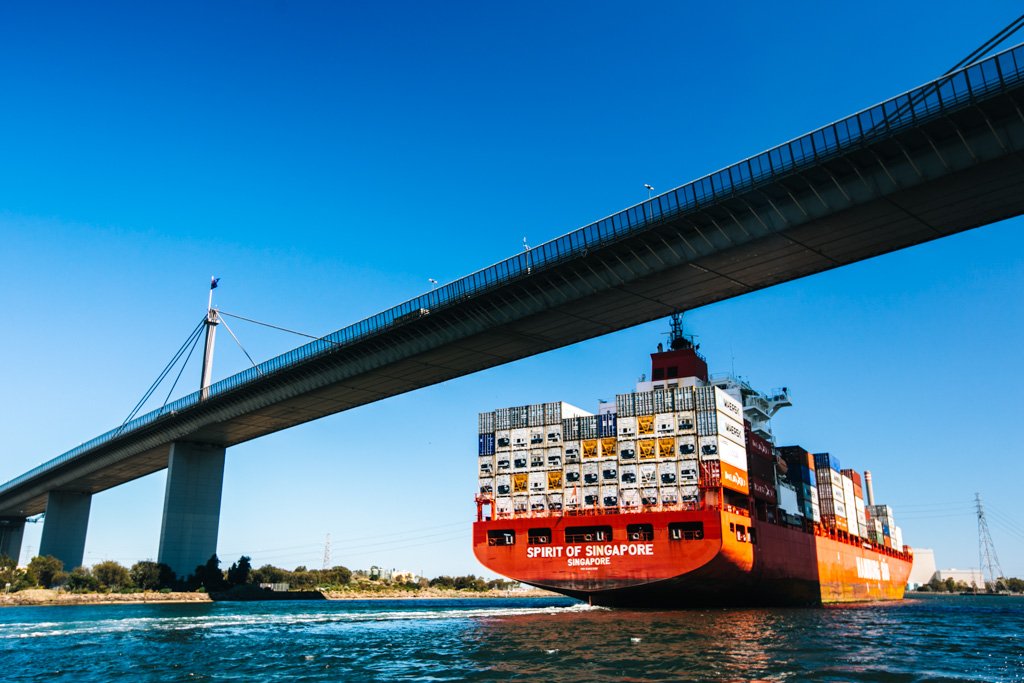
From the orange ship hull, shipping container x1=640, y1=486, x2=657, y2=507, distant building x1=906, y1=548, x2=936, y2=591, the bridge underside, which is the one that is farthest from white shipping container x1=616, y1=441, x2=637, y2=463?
distant building x1=906, y1=548, x2=936, y2=591

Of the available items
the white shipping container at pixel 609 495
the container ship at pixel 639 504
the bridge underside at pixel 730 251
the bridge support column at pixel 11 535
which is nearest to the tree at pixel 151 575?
the bridge underside at pixel 730 251

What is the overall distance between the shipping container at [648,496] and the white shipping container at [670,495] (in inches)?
18.9

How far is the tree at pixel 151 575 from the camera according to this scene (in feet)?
233

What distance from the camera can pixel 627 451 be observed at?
43.3m

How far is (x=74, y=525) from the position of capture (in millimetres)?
104750

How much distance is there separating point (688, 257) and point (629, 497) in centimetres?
1375

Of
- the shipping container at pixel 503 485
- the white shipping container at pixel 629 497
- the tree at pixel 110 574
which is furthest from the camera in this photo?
the tree at pixel 110 574

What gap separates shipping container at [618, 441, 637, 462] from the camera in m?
43.1

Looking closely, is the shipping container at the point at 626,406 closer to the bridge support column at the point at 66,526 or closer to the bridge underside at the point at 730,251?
the bridge underside at the point at 730,251

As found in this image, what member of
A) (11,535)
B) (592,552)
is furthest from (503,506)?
(11,535)

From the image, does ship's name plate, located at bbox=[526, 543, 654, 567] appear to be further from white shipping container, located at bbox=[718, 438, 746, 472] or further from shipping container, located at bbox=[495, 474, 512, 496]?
white shipping container, located at bbox=[718, 438, 746, 472]

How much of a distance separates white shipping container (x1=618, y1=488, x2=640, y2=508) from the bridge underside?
394 inches

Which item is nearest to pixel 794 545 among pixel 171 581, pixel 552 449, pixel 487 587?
pixel 552 449

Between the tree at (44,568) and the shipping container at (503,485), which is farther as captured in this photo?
the tree at (44,568)
